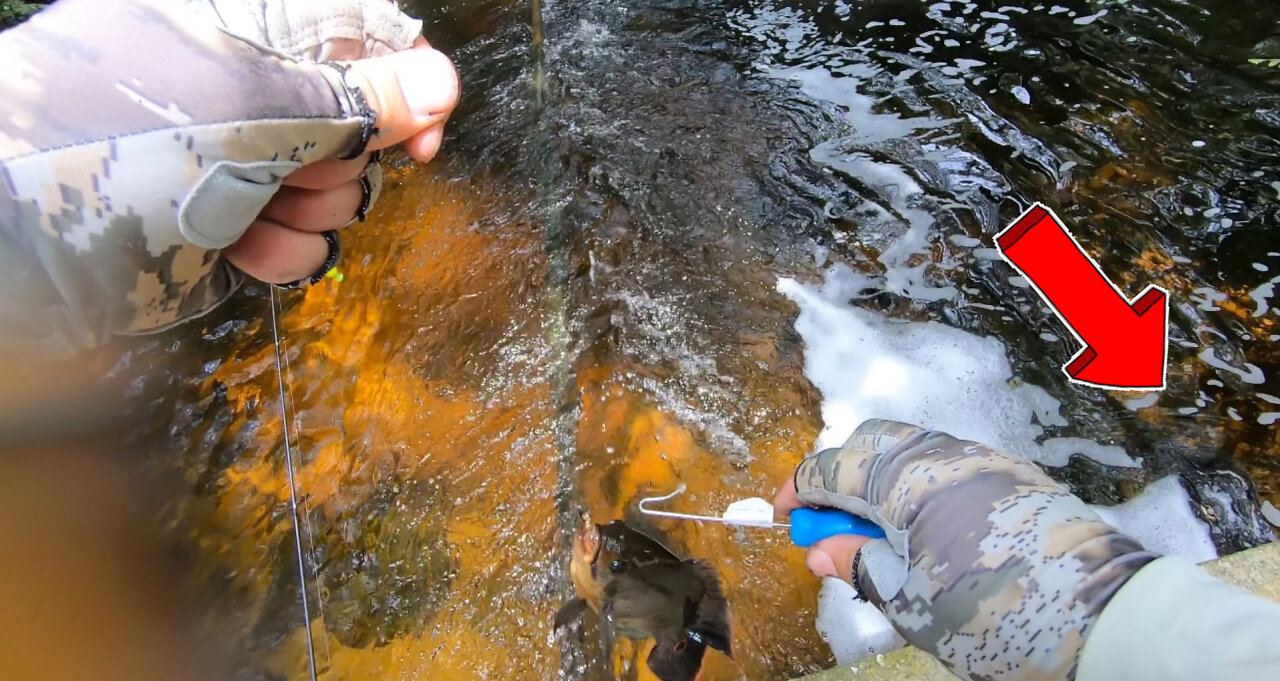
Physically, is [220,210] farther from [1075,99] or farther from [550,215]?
[1075,99]

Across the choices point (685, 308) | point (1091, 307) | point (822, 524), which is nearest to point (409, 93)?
point (822, 524)

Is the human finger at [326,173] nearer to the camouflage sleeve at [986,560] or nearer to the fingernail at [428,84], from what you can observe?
the fingernail at [428,84]

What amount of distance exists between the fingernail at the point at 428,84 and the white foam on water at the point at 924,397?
6.39 ft

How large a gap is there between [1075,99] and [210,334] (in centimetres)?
430

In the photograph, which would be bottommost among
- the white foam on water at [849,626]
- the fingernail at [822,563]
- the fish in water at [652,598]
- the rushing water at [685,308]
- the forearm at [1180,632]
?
the white foam on water at [849,626]

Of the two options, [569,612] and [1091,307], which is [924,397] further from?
[569,612]

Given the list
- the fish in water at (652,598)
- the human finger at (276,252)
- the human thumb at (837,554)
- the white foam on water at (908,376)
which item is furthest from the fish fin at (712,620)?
the human finger at (276,252)

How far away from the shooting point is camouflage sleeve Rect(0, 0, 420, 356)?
854 mm

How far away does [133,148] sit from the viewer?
3.01 feet

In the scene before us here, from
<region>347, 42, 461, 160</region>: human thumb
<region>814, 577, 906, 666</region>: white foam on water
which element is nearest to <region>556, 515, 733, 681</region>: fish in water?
<region>814, 577, 906, 666</region>: white foam on water

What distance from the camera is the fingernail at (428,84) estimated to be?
4.11 feet

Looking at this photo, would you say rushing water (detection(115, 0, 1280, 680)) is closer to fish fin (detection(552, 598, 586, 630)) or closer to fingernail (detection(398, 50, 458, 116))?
fish fin (detection(552, 598, 586, 630))

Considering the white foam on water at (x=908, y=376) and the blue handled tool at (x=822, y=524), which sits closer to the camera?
the blue handled tool at (x=822, y=524)

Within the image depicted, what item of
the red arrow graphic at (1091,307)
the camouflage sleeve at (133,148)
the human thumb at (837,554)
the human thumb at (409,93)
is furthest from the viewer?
the red arrow graphic at (1091,307)
